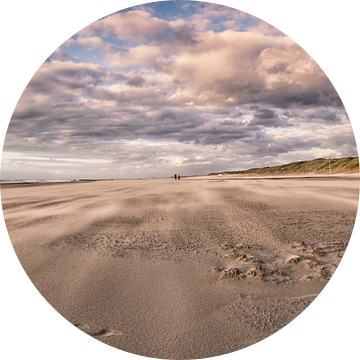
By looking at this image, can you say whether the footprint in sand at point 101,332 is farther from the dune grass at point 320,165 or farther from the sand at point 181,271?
the dune grass at point 320,165

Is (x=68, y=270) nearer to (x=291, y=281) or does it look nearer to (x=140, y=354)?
(x=140, y=354)

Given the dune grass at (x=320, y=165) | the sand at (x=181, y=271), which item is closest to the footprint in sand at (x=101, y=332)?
the sand at (x=181, y=271)

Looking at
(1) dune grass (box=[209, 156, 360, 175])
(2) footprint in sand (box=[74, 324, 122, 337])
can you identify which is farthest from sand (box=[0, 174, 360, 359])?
(1) dune grass (box=[209, 156, 360, 175])

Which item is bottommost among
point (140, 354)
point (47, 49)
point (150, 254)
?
point (140, 354)

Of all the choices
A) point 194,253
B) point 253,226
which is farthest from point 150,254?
point 253,226

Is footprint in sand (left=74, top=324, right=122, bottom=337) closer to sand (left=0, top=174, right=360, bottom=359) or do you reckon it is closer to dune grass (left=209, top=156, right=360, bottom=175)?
sand (left=0, top=174, right=360, bottom=359)

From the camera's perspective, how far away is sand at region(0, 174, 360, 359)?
240cm

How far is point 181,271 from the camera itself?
138 inches

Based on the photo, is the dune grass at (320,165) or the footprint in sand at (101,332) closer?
the footprint in sand at (101,332)

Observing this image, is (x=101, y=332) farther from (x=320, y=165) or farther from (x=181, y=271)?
(x=320, y=165)

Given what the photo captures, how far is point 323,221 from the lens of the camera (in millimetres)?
5844

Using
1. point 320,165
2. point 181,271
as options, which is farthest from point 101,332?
point 320,165

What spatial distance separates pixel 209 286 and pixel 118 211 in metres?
4.65

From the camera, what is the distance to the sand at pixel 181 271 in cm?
240
